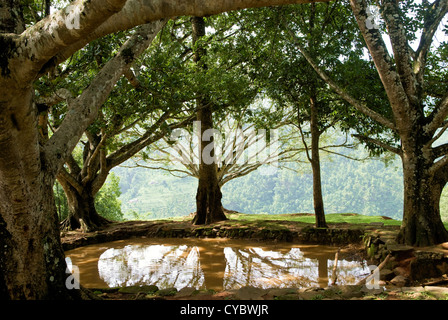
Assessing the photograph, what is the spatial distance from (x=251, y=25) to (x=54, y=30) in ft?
25.8

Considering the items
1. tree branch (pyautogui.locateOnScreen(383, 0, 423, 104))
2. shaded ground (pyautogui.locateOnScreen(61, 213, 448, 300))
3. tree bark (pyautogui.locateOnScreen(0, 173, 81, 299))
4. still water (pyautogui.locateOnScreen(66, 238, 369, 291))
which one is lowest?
still water (pyautogui.locateOnScreen(66, 238, 369, 291))

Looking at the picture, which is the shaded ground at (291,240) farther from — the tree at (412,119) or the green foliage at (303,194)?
the green foliage at (303,194)

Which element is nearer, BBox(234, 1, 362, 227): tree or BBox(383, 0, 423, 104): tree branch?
BBox(383, 0, 423, 104): tree branch

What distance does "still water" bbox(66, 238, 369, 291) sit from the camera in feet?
21.0

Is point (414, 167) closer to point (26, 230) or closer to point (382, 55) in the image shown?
point (382, 55)

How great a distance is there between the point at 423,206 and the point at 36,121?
260 inches

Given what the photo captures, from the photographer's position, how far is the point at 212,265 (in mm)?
7695

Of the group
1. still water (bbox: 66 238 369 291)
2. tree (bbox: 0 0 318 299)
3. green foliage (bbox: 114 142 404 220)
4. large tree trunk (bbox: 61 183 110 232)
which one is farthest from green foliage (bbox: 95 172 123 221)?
green foliage (bbox: 114 142 404 220)

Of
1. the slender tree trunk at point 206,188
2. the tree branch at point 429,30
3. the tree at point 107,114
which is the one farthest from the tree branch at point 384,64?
the slender tree trunk at point 206,188

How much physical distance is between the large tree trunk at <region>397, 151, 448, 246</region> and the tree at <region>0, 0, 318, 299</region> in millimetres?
5349

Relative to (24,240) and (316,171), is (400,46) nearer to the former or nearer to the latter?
(316,171)

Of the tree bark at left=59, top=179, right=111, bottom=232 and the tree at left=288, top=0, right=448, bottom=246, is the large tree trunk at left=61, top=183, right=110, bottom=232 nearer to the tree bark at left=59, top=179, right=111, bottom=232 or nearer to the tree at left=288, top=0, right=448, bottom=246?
the tree bark at left=59, top=179, right=111, bottom=232

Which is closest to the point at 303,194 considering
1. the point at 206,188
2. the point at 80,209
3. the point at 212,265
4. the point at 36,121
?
the point at 206,188
